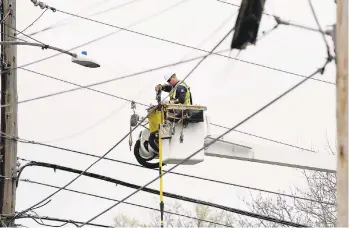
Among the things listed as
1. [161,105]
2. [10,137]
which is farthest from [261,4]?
[10,137]

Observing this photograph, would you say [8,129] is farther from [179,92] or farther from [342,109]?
[342,109]

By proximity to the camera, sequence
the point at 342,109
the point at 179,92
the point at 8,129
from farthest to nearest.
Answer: the point at 8,129 → the point at 179,92 → the point at 342,109

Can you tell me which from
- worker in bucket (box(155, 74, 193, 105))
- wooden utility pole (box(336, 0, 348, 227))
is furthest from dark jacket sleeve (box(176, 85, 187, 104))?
wooden utility pole (box(336, 0, 348, 227))

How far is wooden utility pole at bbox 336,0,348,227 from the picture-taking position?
749 cm

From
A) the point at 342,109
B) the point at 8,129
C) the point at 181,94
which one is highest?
the point at 8,129

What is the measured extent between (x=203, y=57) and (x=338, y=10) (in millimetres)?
2627

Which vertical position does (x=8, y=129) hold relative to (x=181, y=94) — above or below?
above

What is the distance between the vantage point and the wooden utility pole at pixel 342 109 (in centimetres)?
749

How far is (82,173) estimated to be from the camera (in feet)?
46.5

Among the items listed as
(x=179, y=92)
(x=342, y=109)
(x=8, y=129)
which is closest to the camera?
(x=342, y=109)

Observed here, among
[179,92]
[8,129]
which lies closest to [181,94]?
[179,92]

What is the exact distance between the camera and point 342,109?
25.2ft

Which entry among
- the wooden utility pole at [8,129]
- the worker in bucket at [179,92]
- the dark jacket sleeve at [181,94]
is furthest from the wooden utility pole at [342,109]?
the wooden utility pole at [8,129]

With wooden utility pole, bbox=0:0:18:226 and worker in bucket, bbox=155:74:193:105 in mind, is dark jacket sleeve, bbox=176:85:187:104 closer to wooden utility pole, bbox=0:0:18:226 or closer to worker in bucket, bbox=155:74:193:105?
worker in bucket, bbox=155:74:193:105
